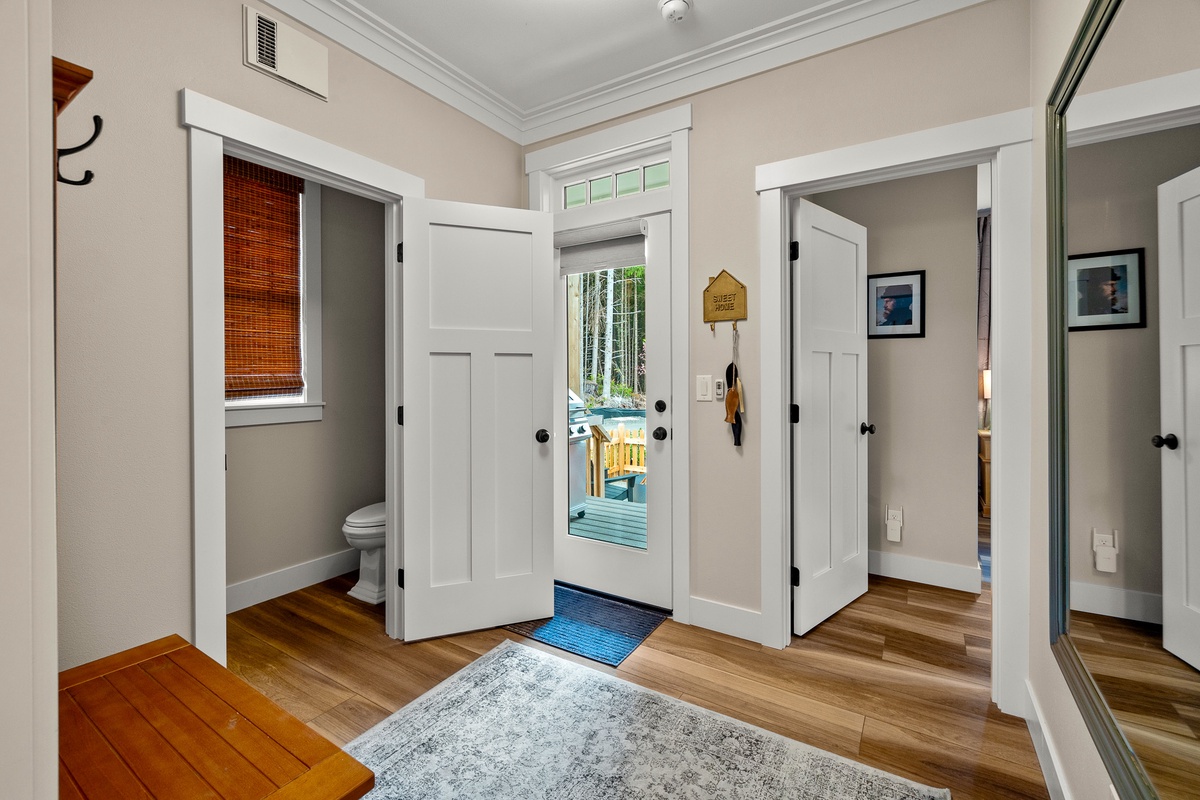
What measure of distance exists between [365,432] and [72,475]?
1967 millimetres

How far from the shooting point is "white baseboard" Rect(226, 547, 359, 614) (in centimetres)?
281

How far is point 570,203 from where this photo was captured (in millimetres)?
3104

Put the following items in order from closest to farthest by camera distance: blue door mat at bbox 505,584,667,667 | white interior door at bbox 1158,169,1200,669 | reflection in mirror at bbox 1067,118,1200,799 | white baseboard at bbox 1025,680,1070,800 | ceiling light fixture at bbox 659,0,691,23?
white interior door at bbox 1158,169,1200,669 → reflection in mirror at bbox 1067,118,1200,799 → white baseboard at bbox 1025,680,1070,800 → ceiling light fixture at bbox 659,0,691,23 → blue door mat at bbox 505,584,667,667

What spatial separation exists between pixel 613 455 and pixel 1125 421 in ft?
7.20

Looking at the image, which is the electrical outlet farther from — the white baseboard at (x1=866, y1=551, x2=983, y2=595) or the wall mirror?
the wall mirror

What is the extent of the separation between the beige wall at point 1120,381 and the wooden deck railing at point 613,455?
1.78 metres

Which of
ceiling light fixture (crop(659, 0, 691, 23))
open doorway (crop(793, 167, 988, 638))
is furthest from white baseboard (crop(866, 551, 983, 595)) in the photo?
ceiling light fixture (crop(659, 0, 691, 23))

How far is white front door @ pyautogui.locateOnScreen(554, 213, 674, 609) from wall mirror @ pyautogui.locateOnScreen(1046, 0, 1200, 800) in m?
1.52

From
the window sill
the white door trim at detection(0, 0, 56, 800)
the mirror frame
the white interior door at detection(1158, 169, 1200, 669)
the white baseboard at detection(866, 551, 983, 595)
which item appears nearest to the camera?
the white door trim at detection(0, 0, 56, 800)

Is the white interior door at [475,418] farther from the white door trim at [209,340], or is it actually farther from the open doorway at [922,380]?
the open doorway at [922,380]

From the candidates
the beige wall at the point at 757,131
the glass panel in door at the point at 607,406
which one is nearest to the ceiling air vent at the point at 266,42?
the glass panel in door at the point at 607,406

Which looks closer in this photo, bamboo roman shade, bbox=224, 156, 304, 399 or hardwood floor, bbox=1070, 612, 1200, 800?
hardwood floor, bbox=1070, 612, 1200, 800

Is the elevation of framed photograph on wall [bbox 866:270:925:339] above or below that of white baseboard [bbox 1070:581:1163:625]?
above

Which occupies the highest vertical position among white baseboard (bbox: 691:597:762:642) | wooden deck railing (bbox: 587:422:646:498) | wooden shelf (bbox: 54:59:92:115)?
wooden shelf (bbox: 54:59:92:115)
